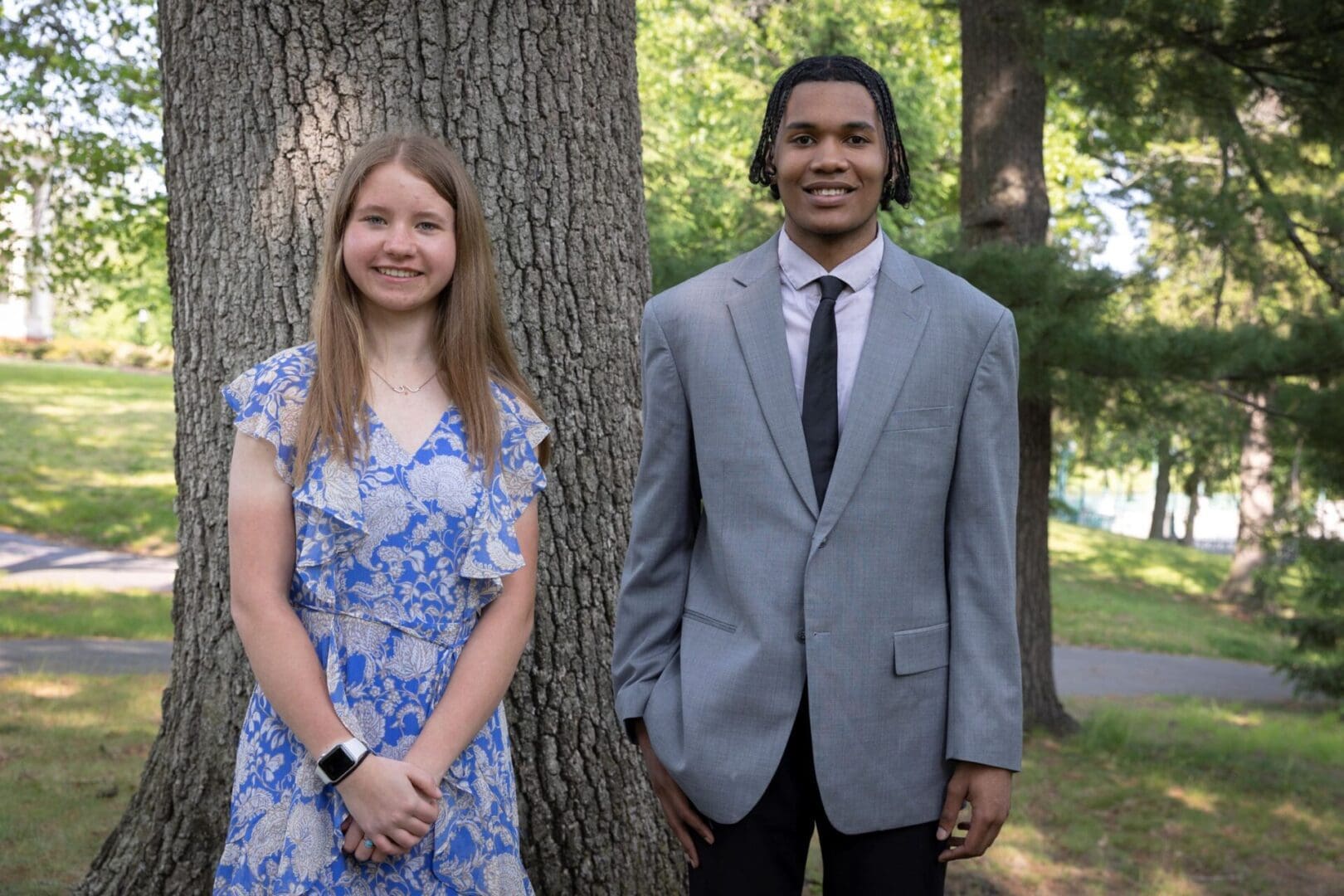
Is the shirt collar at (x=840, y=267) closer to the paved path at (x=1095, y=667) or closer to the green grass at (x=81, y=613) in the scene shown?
the paved path at (x=1095, y=667)

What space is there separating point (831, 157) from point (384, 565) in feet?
3.43

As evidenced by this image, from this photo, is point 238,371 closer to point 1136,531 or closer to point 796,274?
point 796,274

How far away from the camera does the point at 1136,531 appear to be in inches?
1950

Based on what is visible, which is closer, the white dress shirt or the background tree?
the white dress shirt

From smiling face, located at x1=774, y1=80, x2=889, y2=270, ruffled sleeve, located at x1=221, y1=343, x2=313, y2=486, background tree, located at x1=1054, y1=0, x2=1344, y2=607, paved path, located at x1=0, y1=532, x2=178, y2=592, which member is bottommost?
paved path, located at x1=0, y1=532, x2=178, y2=592

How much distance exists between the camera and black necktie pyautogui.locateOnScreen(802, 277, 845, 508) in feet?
7.01

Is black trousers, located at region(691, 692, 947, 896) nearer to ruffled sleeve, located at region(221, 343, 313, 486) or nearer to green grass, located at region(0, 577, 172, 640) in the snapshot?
ruffled sleeve, located at region(221, 343, 313, 486)

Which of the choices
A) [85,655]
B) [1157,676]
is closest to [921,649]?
[85,655]

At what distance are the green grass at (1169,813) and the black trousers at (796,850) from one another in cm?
245

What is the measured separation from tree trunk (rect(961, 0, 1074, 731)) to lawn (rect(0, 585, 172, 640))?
220 inches

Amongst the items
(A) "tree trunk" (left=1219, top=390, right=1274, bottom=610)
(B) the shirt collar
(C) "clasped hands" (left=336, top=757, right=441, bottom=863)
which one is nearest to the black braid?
(B) the shirt collar

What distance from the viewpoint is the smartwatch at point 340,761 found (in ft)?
7.14

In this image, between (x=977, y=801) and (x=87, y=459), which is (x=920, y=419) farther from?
(x=87, y=459)

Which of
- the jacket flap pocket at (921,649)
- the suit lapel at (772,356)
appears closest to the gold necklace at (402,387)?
the suit lapel at (772,356)
